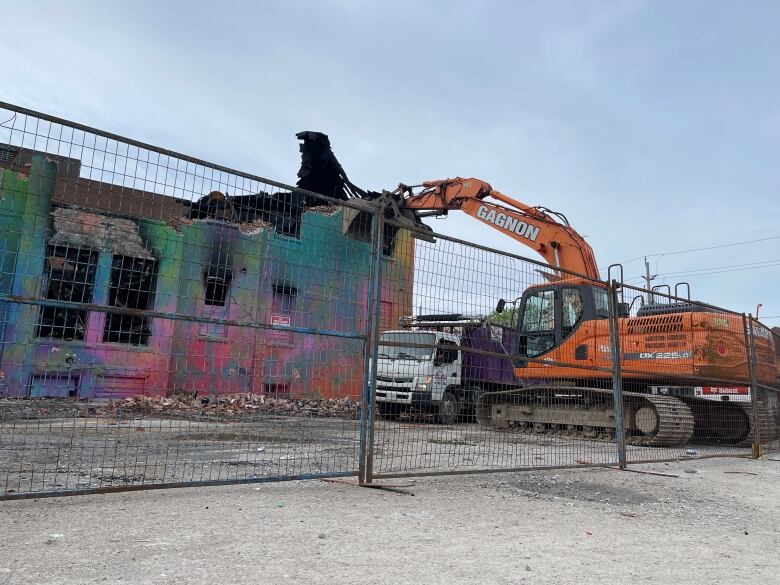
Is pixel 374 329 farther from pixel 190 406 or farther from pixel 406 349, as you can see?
pixel 406 349

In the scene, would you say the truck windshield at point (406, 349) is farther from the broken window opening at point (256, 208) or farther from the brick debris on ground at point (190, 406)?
the broken window opening at point (256, 208)

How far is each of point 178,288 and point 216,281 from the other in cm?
37

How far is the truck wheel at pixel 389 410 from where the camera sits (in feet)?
19.6

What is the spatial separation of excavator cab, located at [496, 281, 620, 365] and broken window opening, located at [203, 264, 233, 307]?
6.36 metres

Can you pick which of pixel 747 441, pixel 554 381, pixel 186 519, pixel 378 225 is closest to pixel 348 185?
pixel 554 381

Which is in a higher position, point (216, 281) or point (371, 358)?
point (216, 281)

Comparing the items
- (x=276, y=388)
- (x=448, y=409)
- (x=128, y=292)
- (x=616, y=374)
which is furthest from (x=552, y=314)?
(x=128, y=292)

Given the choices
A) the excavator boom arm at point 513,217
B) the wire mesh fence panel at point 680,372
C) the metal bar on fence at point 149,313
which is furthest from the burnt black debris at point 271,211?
the excavator boom arm at point 513,217

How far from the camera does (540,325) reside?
1064cm

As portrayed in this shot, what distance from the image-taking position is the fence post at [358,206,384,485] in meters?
4.89

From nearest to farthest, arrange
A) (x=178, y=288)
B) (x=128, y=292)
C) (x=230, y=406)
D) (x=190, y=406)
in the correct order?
(x=128, y=292) → (x=178, y=288) → (x=190, y=406) → (x=230, y=406)

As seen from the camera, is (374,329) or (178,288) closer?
(178,288)

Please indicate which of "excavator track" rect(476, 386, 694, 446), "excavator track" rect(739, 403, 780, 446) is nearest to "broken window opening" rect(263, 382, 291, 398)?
"excavator track" rect(476, 386, 694, 446)

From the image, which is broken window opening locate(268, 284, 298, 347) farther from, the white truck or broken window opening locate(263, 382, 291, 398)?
the white truck
